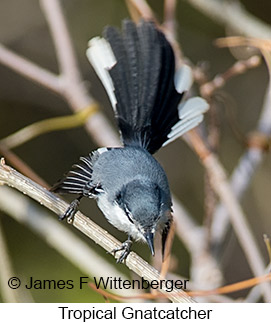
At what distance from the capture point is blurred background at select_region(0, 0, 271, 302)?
2844 millimetres

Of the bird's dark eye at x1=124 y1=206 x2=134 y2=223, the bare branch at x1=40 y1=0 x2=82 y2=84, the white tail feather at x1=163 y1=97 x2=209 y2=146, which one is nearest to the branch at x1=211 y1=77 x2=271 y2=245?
the white tail feather at x1=163 y1=97 x2=209 y2=146

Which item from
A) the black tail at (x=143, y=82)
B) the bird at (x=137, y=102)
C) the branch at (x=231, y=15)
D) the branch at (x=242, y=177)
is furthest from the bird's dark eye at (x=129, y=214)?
the branch at (x=231, y=15)

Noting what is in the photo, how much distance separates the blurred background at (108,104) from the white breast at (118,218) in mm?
934

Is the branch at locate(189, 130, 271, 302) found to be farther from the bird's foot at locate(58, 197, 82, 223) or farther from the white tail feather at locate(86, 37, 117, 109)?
the bird's foot at locate(58, 197, 82, 223)

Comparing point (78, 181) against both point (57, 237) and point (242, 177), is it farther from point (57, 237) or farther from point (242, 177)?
point (242, 177)

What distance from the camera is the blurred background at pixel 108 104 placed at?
2.84 m

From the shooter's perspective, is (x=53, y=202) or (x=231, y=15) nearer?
(x=53, y=202)

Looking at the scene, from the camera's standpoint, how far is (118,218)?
170cm

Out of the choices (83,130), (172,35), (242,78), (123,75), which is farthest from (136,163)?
(242,78)

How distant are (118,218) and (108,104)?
152cm

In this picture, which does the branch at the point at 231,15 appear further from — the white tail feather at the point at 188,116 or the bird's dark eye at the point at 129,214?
the bird's dark eye at the point at 129,214

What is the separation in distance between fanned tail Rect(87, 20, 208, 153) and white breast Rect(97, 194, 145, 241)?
0.88 feet

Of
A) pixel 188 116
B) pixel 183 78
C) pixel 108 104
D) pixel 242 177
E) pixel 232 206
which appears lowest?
pixel 232 206

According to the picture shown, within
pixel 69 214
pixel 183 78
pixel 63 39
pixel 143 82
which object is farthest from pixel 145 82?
pixel 69 214
